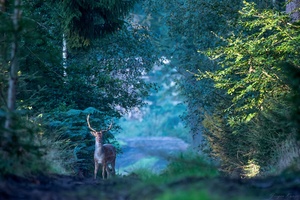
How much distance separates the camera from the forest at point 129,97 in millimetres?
9609

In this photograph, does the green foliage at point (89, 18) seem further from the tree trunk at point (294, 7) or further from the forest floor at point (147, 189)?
the forest floor at point (147, 189)

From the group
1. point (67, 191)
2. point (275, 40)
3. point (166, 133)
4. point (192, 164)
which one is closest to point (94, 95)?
point (275, 40)

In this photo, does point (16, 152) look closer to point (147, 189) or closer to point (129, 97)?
point (147, 189)

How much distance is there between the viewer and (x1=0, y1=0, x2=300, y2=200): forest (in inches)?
378

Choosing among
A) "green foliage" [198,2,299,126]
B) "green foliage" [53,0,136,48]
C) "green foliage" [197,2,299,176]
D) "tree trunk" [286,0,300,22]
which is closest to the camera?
"green foliage" [197,2,299,176]

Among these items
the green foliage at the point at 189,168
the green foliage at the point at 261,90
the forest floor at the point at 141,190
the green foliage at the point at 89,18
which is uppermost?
the green foliage at the point at 89,18

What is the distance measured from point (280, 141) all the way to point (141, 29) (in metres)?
14.7

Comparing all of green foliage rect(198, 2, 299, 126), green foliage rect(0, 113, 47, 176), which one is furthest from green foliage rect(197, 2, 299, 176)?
green foliage rect(0, 113, 47, 176)

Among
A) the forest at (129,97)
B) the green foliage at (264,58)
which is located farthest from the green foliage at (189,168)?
the green foliage at (264,58)

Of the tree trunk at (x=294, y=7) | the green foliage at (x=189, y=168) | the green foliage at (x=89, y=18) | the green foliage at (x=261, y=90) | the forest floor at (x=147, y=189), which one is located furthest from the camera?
the green foliage at (x=89, y=18)

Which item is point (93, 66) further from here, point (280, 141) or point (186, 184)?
point (186, 184)

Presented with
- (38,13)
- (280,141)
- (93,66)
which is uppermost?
(38,13)

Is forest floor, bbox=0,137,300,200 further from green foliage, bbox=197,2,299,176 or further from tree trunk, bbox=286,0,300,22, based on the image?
tree trunk, bbox=286,0,300,22

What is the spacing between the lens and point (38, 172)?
10.4 meters
